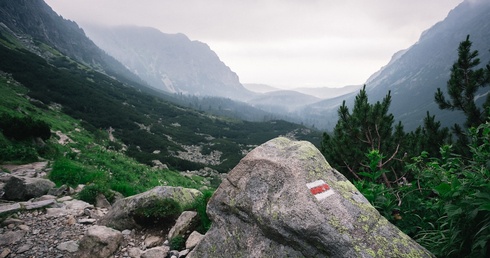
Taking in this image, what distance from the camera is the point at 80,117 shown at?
36.9 m

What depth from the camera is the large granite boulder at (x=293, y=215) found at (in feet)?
9.23

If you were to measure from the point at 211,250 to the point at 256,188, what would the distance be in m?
1.11

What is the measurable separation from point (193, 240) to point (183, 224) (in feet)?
1.72

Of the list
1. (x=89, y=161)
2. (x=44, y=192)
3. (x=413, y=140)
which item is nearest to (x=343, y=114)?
(x=413, y=140)

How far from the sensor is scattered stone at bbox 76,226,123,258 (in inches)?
175

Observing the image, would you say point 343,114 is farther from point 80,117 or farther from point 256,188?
point 80,117

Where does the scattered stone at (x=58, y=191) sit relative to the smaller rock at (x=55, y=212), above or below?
below

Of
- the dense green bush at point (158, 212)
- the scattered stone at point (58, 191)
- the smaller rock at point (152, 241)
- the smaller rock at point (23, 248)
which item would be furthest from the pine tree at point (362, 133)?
the scattered stone at point (58, 191)

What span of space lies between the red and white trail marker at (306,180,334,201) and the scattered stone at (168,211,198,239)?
3019 mm

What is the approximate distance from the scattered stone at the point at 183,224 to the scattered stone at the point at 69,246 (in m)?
1.79

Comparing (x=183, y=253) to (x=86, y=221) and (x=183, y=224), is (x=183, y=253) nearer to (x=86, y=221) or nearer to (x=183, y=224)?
(x=183, y=224)

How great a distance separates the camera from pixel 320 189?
3322 millimetres

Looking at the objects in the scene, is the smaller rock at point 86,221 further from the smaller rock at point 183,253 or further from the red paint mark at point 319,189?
the red paint mark at point 319,189

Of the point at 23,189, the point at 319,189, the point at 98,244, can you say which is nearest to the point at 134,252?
the point at 98,244
